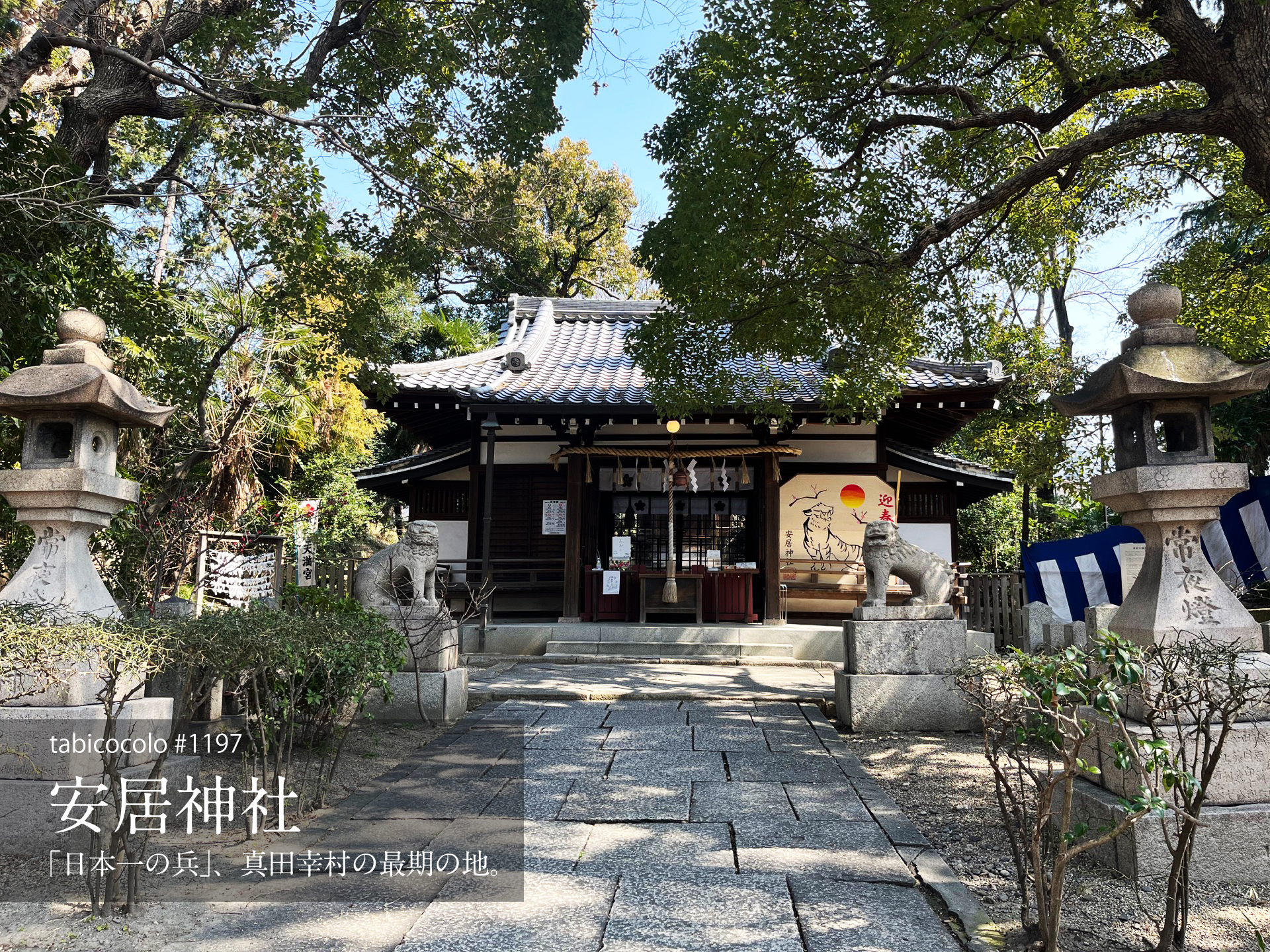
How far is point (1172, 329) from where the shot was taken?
454 centimetres

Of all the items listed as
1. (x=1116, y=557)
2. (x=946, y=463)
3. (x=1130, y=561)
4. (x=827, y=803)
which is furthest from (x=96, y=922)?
(x=946, y=463)

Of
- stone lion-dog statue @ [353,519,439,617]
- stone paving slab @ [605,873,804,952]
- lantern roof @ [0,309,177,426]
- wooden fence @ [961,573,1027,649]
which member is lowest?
stone paving slab @ [605,873,804,952]

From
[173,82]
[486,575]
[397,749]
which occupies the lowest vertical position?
[397,749]

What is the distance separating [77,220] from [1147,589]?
297 inches

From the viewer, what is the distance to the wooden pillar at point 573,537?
12.8m

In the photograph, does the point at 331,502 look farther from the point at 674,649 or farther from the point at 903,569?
the point at 903,569

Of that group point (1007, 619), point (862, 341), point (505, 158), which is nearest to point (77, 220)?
point (505, 158)

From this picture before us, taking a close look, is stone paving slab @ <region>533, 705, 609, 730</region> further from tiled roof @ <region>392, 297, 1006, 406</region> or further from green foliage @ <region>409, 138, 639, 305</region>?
green foliage @ <region>409, 138, 639, 305</region>

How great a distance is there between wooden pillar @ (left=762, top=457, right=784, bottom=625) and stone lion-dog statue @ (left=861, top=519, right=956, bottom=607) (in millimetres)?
5210

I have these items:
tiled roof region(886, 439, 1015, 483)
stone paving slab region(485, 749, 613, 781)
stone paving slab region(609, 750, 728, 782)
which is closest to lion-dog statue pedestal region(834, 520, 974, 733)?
stone paving slab region(609, 750, 728, 782)

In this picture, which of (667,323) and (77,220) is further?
(667,323)

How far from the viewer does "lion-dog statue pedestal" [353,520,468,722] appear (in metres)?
7.21

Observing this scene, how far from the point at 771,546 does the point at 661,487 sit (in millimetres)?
2068

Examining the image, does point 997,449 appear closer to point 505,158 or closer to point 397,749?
point 505,158
